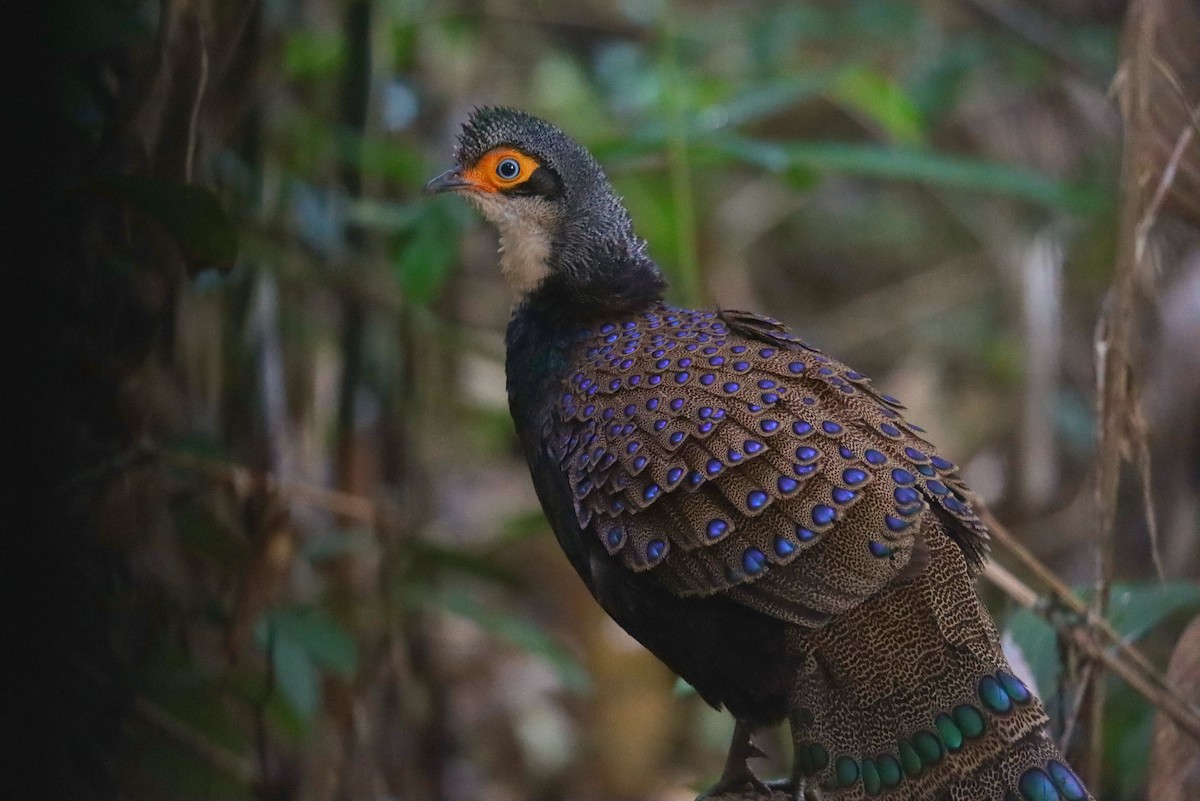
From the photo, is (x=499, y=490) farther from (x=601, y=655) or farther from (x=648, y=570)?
(x=648, y=570)

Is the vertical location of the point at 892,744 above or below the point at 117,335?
below

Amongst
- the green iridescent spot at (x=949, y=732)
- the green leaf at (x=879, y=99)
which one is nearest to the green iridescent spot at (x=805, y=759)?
the green iridescent spot at (x=949, y=732)

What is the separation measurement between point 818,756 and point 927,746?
8.0 inches

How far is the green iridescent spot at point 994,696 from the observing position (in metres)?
2.49

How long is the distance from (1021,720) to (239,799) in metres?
1.91

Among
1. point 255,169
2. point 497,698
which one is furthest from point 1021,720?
point 497,698

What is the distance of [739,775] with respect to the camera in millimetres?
3059

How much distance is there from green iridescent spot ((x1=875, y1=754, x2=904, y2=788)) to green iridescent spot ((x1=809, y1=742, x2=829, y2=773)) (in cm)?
10

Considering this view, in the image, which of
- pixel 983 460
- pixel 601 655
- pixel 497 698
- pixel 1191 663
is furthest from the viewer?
pixel 983 460

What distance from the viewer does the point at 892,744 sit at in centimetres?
250

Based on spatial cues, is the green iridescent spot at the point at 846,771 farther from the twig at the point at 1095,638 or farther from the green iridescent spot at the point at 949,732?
the twig at the point at 1095,638

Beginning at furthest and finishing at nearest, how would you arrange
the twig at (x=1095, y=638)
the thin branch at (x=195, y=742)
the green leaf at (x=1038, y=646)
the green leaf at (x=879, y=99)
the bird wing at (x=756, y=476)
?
the green leaf at (x=879, y=99)
the green leaf at (x=1038, y=646)
the thin branch at (x=195, y=742)
the twig at (x=1095, y=638)
the bird wing at (x=756, y=476)

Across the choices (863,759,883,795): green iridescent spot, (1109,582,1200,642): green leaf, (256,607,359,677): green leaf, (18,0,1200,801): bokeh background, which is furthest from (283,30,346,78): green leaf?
(863,759,883,795): green iridescent spot

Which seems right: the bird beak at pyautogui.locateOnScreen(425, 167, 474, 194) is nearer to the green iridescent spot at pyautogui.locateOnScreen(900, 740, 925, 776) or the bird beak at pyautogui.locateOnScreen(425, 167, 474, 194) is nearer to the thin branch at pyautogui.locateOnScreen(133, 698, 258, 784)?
the thin branch at pyautogui.locateOnScreen(133, 698, 258, 784)
